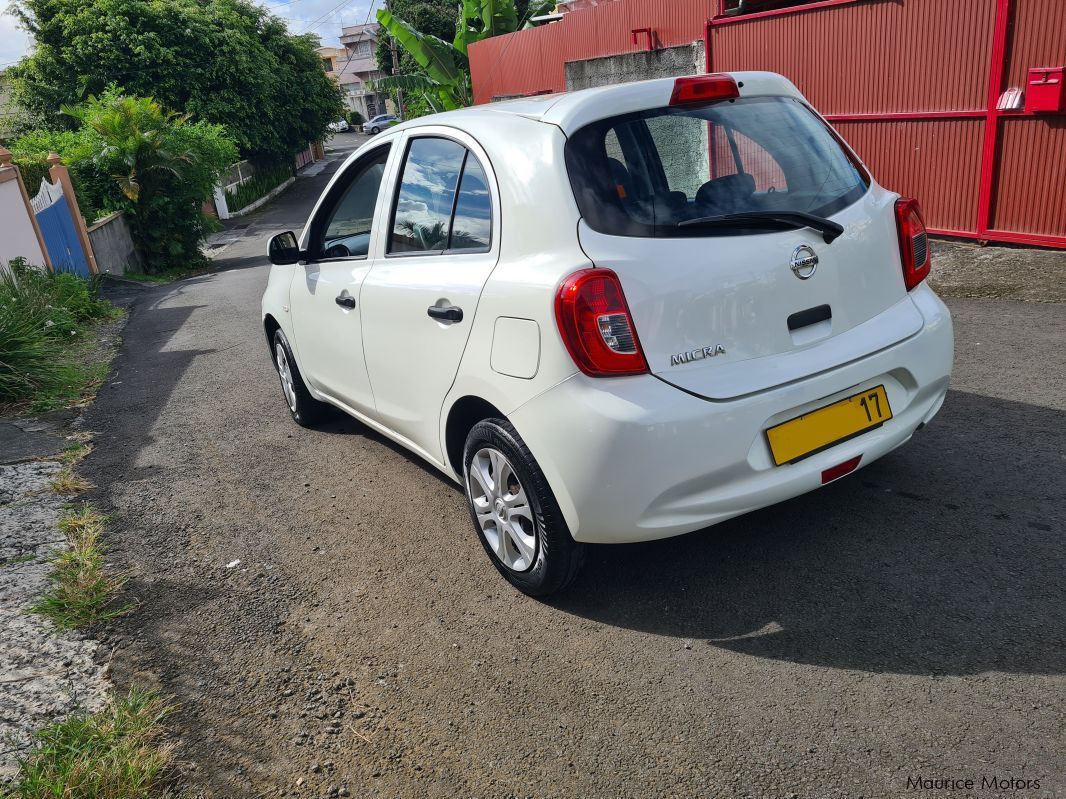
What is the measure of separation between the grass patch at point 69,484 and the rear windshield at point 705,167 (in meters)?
3.69

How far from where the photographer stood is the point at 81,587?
12.5 feet

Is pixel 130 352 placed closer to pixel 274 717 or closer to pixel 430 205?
pixel 430 205

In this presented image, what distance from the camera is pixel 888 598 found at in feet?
10.4

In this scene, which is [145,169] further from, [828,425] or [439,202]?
[828,425]

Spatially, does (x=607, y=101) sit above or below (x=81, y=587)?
above

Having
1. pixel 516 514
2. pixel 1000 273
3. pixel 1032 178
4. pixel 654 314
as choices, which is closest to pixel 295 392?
pixel 516 514

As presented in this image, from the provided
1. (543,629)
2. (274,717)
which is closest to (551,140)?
(543,629)

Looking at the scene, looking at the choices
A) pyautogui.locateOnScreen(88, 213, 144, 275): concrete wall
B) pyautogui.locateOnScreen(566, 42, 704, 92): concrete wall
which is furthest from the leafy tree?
pyautogui.locateOnScreen(566, 42, 704, 92): concrete wall

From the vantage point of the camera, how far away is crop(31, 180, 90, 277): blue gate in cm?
1333

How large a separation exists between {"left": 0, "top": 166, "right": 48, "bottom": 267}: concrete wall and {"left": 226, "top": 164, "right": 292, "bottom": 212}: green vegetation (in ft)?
60.5

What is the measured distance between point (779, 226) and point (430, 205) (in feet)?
5.00

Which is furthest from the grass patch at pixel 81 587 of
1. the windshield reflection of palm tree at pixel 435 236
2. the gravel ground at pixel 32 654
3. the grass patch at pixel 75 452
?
the windshield reflection of palm tree at pixel 435 236

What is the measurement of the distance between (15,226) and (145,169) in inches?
230

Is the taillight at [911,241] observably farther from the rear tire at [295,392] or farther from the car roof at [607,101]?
the rear tire at [295,392]
